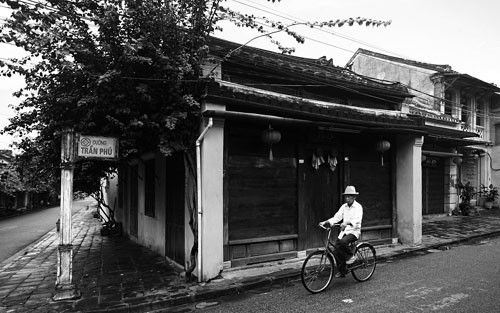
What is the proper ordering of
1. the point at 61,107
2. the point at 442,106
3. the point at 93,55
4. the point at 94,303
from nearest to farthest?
the point at 94,303 < the point at 93,55 < the point at 61,107 < the point at 442,106

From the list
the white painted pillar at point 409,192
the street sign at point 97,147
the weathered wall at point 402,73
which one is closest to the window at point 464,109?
the weathered wall at point 402,73

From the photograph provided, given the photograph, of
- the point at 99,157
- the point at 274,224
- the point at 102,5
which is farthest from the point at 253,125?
the point at 102,5

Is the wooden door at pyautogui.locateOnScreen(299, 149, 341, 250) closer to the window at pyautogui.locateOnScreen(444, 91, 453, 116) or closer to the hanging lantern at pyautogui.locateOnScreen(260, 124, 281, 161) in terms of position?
the hanging lantern at pyautogui.locateOnScreen(260, 124, 281, 161)

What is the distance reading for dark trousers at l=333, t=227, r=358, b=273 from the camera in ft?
21.1

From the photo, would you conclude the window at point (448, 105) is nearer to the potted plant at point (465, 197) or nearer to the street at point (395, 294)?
the potted plant at point (465, 197)

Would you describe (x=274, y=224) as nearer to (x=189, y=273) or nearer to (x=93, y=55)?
(x=189, y=273)

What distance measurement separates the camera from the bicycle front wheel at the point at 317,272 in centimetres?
598

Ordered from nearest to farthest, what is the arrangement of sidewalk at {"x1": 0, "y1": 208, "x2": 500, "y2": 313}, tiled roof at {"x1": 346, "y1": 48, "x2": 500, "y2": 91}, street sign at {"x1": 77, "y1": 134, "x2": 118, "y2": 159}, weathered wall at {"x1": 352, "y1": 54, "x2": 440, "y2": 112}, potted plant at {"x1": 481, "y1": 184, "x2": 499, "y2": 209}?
1. sidewalk at {"x1": 0, "y1": 208, "x2": 500, "y2": 313}
2. street sign at {"x1": 77, "y1": 134, "x2": 118, "y2": 159}
3. tiled roof at {"x1": 346, "y1": 48, "x2": 500, "y2": 91}
4. weathered wall at {"x1": 352, "y1": 54, "x2": 440, "y2": 112}
5. potted plant at {"x1": 481, "y1": 184, "x2": 499, "y2": 209}

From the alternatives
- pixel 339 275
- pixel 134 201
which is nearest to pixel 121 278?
pixel 339 275

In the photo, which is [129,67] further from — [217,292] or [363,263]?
[363,263]

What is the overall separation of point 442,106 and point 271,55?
1170 centimetres

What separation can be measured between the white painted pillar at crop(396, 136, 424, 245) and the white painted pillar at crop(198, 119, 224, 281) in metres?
6.34

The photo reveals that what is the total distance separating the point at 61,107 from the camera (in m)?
6.77

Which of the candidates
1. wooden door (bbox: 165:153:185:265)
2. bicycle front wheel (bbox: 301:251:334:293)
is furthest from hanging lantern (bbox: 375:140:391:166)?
wooden door (bbox: 165:153:185:265)
